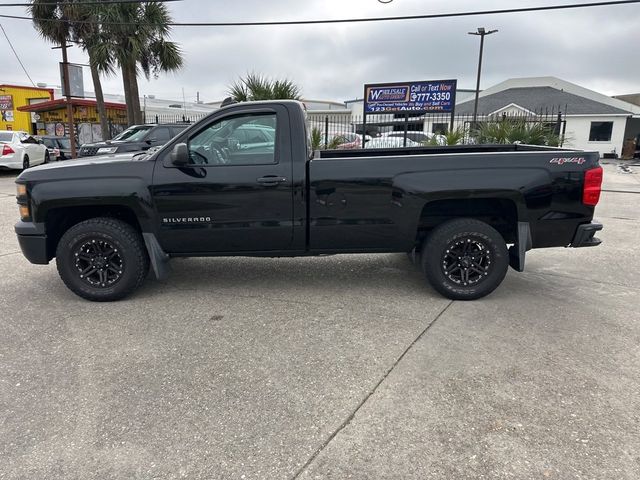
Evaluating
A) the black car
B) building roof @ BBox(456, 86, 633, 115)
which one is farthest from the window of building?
the black car

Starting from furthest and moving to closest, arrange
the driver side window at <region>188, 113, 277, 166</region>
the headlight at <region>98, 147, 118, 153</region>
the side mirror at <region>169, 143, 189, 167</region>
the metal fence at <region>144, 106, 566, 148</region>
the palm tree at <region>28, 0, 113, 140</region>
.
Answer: the palm tree at <region>28, 0, 113, 140</region>
the metal fence at <region>144, 106, 566, 148</region>
the headlight at <region>98, 147, 118, 153</region>
the driver side window at <region>188, 113, 277, 166</region>
the side mirror at <region>169, 143, 189, 167</region>

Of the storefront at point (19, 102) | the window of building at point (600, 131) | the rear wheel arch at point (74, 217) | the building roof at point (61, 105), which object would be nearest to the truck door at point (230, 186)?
the rear wheel arch at point (74, 217)

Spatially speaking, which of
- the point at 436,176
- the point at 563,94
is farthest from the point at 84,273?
the point at 563,94

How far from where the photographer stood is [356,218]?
4531mm

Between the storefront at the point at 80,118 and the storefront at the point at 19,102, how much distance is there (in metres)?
6.01

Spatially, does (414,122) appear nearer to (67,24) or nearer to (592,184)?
(67,24)

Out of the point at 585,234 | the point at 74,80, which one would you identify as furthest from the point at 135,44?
the point at 585,234

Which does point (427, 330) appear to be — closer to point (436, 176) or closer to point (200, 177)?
point (436, 176)

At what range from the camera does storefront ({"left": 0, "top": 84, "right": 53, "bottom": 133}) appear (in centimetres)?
3666

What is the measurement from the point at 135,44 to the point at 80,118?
13.7 meters

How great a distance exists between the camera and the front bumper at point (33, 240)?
178 inches

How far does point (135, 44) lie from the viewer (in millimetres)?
18062

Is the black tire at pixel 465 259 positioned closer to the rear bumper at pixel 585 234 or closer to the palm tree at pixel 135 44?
the rear bumper at pixel 585 234

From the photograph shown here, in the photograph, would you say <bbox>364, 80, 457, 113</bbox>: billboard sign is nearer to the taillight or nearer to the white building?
the taillight
